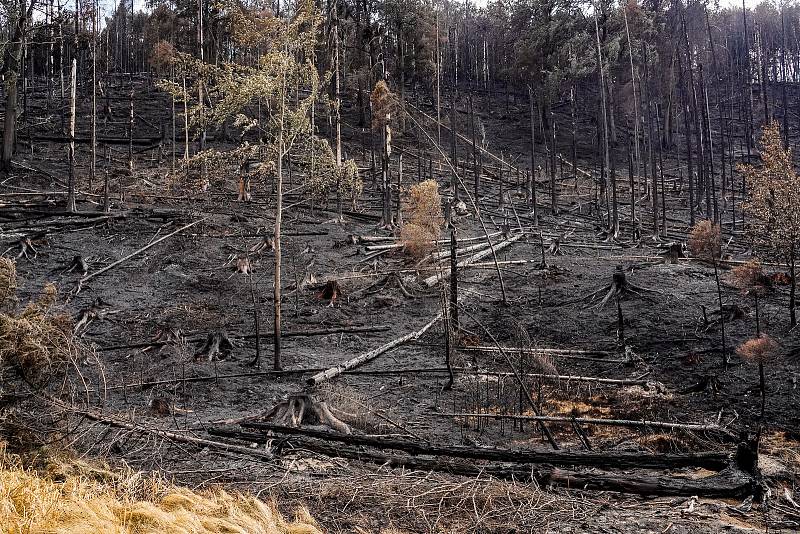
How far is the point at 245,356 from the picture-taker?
1422 centimetres

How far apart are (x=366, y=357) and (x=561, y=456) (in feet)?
25.4

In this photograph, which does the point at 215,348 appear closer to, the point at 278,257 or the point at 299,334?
the point at 299,334

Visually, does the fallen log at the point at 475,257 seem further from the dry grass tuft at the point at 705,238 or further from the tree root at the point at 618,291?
the dry grass tuft at the point at 705,238

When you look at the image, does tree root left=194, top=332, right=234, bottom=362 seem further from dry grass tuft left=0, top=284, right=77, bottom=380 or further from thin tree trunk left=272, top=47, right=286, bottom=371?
dry grass tuft left=0, top=284, right=77, bottom=380

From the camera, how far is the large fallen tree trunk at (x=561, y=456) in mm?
6406

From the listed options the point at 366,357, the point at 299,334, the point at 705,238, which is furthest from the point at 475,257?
the point at 366,357

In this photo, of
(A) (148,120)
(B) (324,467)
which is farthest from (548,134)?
(B) (324,467)

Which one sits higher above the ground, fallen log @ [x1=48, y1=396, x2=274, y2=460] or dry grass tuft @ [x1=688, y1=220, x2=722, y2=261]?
dry grass tuft @ [x1=688, y1=220, x2=722, y2=261]

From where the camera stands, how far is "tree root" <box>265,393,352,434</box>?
863 centimetres

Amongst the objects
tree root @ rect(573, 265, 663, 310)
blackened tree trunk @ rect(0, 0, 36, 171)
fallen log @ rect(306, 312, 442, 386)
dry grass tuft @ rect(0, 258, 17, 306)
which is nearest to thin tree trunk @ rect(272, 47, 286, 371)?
fallen log @ rect(306, 312, 442, 386)

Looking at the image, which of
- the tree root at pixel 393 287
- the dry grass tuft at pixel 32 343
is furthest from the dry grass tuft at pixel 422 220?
the dry grass tuft at pixel 32 343

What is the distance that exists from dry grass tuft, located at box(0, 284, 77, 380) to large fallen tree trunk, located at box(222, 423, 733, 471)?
3.47m

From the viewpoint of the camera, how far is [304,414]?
8914mm

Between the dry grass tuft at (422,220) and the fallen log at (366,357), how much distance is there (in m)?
3.24
